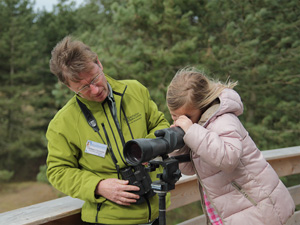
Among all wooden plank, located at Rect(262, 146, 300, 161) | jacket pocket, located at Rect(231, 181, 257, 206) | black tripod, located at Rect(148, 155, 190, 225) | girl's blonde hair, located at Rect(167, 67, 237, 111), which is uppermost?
girl's blonde hair, located at Rect(167, 67, 237, 111)

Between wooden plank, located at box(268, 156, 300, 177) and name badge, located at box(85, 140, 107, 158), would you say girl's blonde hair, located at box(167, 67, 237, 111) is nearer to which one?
name badge, located at box(85, 140, 107, 158)

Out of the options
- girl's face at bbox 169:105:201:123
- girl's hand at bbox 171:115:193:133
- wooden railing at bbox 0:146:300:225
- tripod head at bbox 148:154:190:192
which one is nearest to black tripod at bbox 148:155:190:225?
tripod head at bbox 148:154:190:192

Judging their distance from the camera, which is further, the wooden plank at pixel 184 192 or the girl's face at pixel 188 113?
the wooden plank at pixel 184 192

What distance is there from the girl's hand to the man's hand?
0.33 meters

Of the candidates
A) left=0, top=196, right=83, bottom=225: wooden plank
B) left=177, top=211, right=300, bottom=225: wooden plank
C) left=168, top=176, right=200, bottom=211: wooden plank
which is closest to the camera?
left=0, top=196, right=83, bottom=225: wooden plank

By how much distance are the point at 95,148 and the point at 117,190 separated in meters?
0.20

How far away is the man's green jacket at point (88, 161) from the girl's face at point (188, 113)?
213 mm

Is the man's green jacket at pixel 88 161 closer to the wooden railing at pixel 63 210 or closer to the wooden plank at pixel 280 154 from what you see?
the wooden railing at pixel 63 210

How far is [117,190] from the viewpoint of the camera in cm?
155

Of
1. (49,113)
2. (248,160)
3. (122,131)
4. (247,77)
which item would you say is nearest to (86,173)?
(122,131)

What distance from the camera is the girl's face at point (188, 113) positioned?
157 centimetres

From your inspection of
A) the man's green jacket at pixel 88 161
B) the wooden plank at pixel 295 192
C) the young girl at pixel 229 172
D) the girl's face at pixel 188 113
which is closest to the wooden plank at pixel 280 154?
the wooden plank at pixel 295 192

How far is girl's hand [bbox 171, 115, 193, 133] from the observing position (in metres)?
1.48

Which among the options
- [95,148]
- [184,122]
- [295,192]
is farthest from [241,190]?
[295,192]
